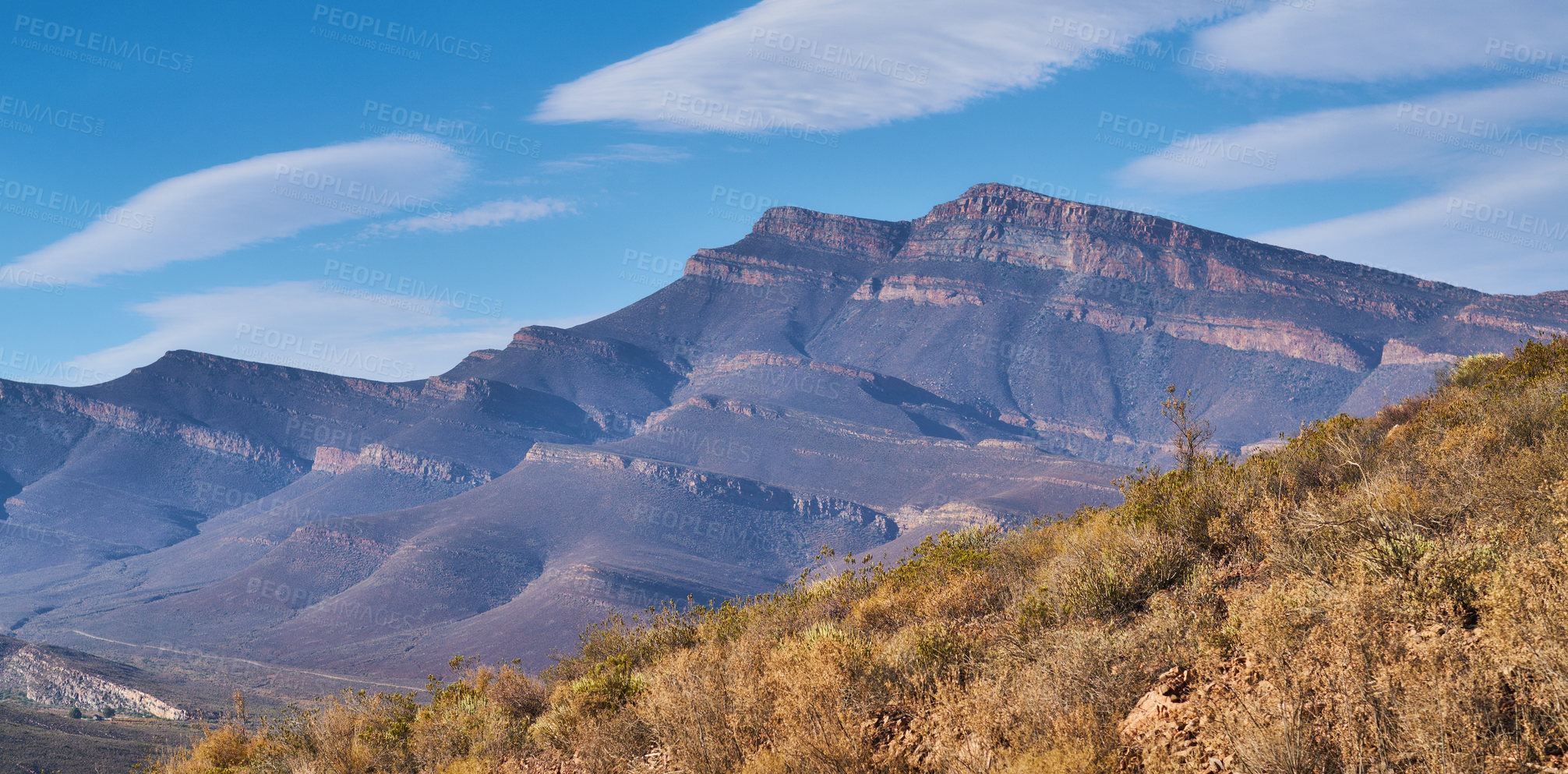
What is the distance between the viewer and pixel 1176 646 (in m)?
6.32

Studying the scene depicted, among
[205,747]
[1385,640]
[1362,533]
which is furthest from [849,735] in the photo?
[205,747]

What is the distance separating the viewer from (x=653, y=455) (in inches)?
7416

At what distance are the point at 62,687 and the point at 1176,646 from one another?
98.0 metres

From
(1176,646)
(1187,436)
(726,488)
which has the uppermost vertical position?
(1187,436)

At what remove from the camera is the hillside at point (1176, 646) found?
4.78 m

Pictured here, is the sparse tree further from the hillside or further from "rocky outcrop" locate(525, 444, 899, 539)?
"rocky outcrop" locate(525, 444, 899, 539)

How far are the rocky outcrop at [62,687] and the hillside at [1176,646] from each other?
7809 cm

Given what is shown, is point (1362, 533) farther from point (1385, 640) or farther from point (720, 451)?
point (720, 451)

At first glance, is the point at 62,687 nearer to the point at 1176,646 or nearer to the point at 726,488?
the point at 1176,646

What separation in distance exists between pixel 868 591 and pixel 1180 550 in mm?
3762

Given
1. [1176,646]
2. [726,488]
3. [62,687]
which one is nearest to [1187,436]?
[1176,646]

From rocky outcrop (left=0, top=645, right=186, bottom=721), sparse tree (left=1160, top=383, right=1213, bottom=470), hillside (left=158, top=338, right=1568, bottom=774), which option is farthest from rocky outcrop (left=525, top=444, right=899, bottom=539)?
hillside (left=158, top=338, right=1568, bottom=774)

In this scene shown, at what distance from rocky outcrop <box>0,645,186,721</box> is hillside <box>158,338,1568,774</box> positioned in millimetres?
78090

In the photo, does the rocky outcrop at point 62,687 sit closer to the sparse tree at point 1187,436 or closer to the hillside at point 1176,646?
the hillside at point 1176,646
